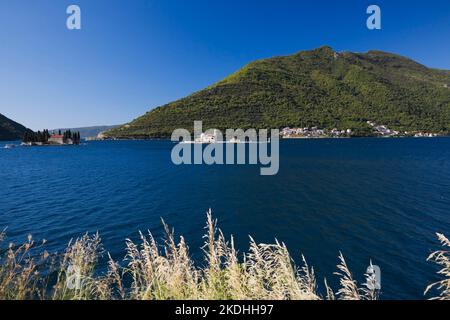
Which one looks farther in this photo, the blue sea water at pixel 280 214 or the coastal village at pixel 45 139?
the coastal village at pixel 45 139

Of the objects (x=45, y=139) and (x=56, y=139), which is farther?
(x=56, y=139)

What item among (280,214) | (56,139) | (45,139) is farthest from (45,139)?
(280,214)

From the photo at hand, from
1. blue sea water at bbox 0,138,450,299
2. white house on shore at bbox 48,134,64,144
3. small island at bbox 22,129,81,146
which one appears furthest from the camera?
white house on shore at bbox 48,134,64,144

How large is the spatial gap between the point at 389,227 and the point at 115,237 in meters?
23.5

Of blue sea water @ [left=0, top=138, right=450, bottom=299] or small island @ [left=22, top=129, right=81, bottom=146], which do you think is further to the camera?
small island @ [left=22, top=129, right=81, bottom=146]

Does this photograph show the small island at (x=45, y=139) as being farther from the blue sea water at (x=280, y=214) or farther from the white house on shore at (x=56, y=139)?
the blue sea water at (x=280, y=214)

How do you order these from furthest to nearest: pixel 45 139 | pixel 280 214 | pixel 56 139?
pixel 56 139, pixel 45 139, pixel 280 214

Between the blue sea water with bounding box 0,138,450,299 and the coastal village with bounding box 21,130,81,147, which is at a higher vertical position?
the coastal village with bounding box 21,130,81,147

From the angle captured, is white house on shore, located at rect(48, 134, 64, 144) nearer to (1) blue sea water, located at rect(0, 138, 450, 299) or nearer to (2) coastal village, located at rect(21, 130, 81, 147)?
(2) coastal village, located at rect(21, 130, 81, 147)

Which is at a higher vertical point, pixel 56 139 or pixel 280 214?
pixel 56 139

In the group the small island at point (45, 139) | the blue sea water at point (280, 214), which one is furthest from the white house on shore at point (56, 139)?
the blue sea water at point (280, 214)

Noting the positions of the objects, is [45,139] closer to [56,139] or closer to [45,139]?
[45,139]

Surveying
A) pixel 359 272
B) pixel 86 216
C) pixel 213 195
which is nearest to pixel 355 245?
pixel 359 272

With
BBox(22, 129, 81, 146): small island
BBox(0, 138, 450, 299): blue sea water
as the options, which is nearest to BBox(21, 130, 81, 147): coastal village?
BBox(22, 129, 81, 146): small island
